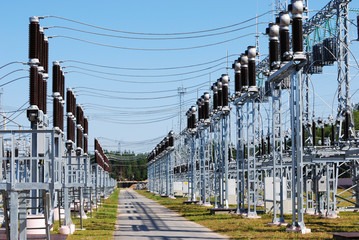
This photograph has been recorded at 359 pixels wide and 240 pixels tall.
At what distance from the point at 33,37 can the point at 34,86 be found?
1782 millimetres

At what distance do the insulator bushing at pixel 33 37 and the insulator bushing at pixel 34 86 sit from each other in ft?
1.63

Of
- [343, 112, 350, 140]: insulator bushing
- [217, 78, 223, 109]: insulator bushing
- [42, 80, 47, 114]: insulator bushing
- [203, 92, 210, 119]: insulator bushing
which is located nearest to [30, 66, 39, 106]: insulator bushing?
[42, 80, 47, 114]: insulator bushing

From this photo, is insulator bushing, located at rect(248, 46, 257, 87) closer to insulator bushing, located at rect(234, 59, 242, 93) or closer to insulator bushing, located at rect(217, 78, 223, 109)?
insulator bushing, located at rect(234, 59, 242, 93)

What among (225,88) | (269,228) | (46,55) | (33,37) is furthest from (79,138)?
(33,37)

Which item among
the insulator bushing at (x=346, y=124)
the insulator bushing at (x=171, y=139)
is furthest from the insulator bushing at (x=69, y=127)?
the insulator bushing at (x=171, y=139)

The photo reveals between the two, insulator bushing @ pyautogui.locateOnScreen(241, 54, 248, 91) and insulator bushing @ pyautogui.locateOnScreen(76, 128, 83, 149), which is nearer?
insulator bushing @ pyautogui.locateOnScreen(241, 54, 248, 91)

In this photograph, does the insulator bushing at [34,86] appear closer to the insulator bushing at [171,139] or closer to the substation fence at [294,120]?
the substation fence at [294,120]

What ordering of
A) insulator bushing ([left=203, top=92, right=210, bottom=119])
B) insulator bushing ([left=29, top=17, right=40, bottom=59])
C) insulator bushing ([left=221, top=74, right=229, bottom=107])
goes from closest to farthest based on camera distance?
insulator bushing ([left=29, top=17, right=40, bottom=59]) → insulator bushing ([left=221, top=74, right=229, bottom=107]) → insulator bushing ([left=203, top=92, right=210, bottom=119])

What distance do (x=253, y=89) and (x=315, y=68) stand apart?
1453 cm

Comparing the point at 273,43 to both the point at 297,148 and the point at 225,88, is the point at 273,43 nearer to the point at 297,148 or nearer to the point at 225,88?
the point at 297,148

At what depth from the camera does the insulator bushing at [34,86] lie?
1969 centimetres

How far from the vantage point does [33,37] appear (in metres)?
20.5

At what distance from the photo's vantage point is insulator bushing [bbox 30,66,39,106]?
19.7 metres

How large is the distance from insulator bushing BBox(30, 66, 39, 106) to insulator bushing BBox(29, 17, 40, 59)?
496 mm
